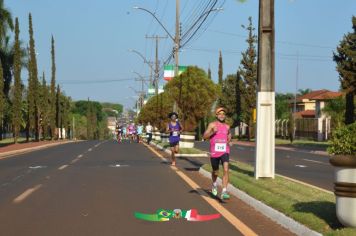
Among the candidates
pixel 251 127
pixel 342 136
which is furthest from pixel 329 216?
pixel 251 127

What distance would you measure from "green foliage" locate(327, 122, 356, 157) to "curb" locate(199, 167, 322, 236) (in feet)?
3.70

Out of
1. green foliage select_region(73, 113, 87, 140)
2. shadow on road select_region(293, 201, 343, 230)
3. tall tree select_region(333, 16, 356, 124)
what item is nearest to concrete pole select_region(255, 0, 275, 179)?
shadow on road select_region(293, 201, 343, 230)

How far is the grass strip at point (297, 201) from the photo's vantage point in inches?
328

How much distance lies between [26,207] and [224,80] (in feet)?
235

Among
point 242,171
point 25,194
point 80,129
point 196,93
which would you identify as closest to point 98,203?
point 25,194

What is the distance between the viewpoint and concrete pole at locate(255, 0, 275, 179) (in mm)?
14930

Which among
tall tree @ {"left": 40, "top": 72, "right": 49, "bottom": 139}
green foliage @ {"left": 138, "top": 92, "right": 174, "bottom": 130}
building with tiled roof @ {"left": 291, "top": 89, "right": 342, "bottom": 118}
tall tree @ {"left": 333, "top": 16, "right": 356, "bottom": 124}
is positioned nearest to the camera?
tall tree @ {"left": 333, "top": 16, "right": 356, "bottom": 124}

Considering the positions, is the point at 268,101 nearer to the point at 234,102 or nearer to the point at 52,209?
the point at 52,209

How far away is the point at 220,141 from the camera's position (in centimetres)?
1234

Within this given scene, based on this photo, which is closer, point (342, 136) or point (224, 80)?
point (342, 136)

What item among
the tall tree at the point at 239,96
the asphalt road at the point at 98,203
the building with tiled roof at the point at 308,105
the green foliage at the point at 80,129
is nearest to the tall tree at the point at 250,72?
the tall tree at the point at 239,96

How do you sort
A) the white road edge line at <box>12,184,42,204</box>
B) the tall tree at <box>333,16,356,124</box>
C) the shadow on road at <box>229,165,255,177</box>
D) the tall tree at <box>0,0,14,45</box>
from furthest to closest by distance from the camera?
the tall tree at <box>0,0,14,45</box> → the tall tree at <box>333,16,356,124</box> → the shadow on road at <box>229,165,255,177</box> → the white road edge line at <box>12,184,42,204</box>

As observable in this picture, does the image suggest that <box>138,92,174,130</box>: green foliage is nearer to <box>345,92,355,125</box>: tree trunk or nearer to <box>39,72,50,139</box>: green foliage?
<box>39,72,50,139</box>: green foliage

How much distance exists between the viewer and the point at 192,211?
36.0ft
